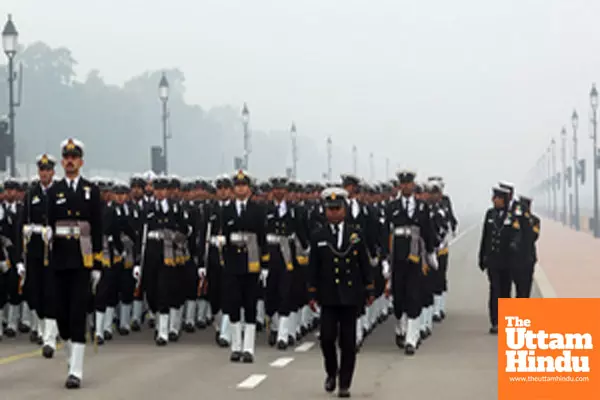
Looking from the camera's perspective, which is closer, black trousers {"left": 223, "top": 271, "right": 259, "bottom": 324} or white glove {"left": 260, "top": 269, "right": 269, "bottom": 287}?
black trousers {"left": 223, "top": 271, "right": 259, "bottom": 324}

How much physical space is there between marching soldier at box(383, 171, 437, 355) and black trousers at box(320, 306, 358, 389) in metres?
4.10

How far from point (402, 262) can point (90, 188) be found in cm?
476

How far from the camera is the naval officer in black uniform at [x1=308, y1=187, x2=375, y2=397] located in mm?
11805

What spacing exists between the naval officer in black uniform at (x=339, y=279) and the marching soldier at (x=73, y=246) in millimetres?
A: 2388

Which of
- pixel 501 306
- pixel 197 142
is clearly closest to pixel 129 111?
pixel 197 142

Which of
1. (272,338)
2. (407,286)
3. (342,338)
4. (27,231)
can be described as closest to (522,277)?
(407,286)

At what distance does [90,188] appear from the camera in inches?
511

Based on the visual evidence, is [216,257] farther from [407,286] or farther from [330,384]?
[330,384]

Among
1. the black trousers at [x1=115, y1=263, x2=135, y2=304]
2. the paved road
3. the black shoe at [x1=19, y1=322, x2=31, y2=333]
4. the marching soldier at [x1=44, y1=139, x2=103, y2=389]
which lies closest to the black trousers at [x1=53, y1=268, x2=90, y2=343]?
the marching soldier at [x1=44, y1=139, x2=103, y2=389]

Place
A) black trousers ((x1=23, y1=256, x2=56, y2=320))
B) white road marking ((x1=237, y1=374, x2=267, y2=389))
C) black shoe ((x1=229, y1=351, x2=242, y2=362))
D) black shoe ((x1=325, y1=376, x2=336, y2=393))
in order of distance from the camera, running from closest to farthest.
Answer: black shoe ((x1=325, y1=376, x2=336, y2=393))
white road marking ((x1=237, y1=374, x2=267, y2=389))
black trousers ((x1=23, y1=256, x2=56, y2=320))
black shoe ((x1=229, y1=351, x2=242, y2=362))

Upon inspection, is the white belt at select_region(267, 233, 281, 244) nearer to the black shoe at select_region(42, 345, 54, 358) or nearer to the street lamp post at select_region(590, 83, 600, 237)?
the black shoe at select_region(42, 345, 54, 358)

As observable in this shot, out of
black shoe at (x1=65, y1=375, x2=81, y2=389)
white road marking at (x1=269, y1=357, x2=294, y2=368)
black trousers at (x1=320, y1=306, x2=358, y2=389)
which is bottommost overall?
white road marking at (x1=269, y1=357, x2=294, y2=368)

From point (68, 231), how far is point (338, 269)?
9.65ft

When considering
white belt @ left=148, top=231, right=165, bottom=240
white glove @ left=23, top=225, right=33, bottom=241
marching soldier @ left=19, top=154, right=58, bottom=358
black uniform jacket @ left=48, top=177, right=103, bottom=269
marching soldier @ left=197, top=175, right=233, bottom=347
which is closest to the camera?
black uniform jacket @ left=48, top=177, right=103, bottom=269
